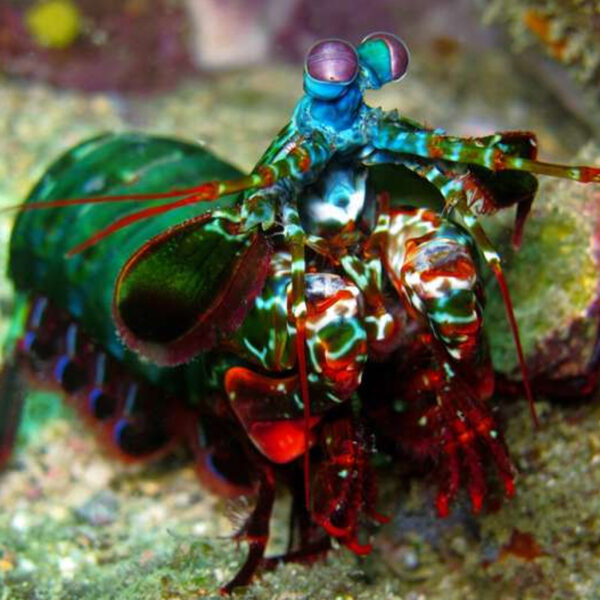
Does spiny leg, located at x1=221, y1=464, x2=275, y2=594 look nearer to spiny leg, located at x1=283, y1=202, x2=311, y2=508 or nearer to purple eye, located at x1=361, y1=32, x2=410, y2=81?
spiny leg, located at x1=283, y1=202, x2=311, y2=508

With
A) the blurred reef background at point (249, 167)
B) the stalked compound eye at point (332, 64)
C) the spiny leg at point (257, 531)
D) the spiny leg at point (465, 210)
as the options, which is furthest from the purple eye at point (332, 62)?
the spiny leg at point (257, 531)

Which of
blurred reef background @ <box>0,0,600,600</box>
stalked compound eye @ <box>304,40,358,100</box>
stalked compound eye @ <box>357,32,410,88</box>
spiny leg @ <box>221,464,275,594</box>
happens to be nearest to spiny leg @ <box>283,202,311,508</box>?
stalked compound eye @ <box>304,40,358,100</box>

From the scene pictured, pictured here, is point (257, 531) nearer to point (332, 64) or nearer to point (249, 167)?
point (332, 64)

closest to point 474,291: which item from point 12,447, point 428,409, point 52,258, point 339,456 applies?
point 428,409

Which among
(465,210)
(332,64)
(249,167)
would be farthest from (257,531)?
(249,167)

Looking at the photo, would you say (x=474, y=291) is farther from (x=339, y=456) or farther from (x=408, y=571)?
(x=408, y=571)

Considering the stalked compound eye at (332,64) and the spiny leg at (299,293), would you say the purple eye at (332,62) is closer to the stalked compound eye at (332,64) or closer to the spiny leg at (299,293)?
the stalked compound eye at (332,64)
